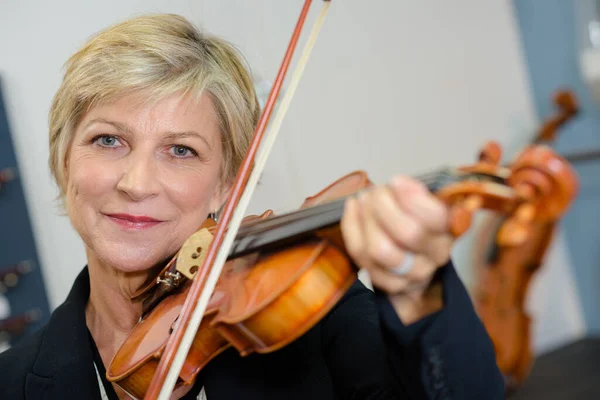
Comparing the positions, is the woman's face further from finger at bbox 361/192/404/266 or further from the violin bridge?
finger at bbox 361/192/404/266

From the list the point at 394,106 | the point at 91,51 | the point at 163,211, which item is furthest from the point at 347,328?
the point at 394,106

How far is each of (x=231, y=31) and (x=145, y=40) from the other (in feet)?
1.59

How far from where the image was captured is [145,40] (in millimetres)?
906

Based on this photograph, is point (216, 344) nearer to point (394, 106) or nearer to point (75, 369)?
point (75, 369)

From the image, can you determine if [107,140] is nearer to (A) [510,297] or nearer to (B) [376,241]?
(B) [376,241]

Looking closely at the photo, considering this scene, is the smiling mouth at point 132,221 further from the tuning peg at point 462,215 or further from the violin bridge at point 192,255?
the tuning peg at point 462,215

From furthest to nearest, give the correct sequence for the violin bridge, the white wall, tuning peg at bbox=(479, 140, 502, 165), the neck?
the white wall → the neck → the violin bridge → tuning peg at bbox=(479, 140, 502, 165)

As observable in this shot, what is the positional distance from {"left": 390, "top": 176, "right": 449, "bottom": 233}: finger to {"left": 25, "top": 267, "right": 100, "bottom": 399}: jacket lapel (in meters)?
0.60

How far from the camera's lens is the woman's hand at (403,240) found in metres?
0.53

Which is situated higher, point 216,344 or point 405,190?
point 405,190

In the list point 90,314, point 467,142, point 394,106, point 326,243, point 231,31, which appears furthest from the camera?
point 467,142

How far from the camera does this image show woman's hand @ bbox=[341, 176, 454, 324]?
53cm

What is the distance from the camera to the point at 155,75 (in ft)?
2.93

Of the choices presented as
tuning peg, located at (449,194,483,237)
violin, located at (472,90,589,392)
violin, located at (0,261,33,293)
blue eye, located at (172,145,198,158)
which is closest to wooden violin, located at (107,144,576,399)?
tuning peg, located at (449,194,483,237)
